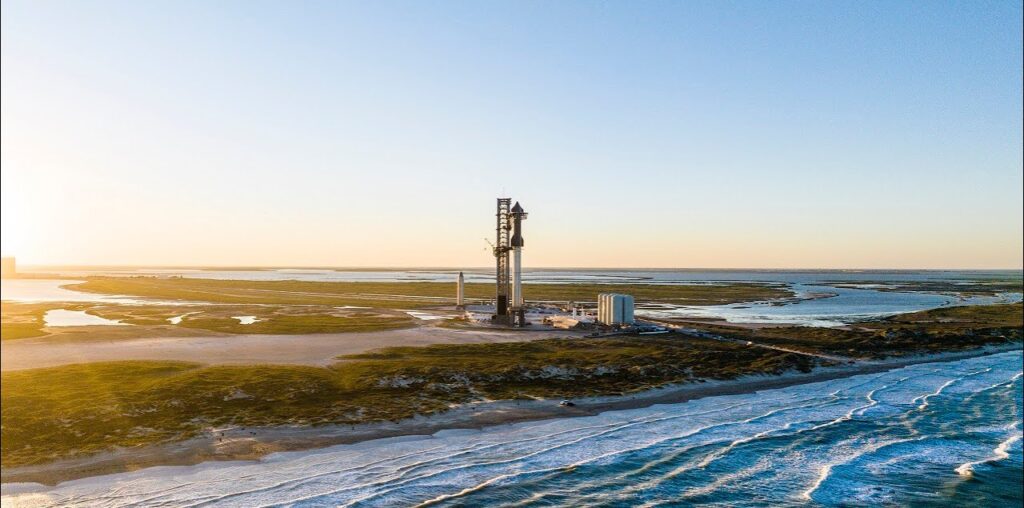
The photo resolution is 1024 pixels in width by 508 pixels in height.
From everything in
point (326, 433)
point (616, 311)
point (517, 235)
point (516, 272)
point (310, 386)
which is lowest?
point (326, 433)

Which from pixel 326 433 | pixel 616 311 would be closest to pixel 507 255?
pixel 616 311

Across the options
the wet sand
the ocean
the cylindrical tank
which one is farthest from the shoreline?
the cylindrical tank

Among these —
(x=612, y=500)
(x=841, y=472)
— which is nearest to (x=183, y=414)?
(x=612, y=500)

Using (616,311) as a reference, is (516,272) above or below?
above

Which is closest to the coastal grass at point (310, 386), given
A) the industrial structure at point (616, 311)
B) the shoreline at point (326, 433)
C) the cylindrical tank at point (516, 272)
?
the shoreline at point (326, 433)

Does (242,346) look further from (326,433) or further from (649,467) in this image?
(649,467)

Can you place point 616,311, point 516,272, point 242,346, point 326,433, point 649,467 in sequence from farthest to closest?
point 516,272 < point 616,311 < point 242,346 < point 326,433 < point 649,467

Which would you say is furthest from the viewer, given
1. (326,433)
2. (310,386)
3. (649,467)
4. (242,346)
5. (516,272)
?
(516,272)

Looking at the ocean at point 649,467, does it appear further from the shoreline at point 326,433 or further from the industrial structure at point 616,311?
the industrial structure at point 616,311

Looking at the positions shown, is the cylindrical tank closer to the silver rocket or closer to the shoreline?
the silver rocket
